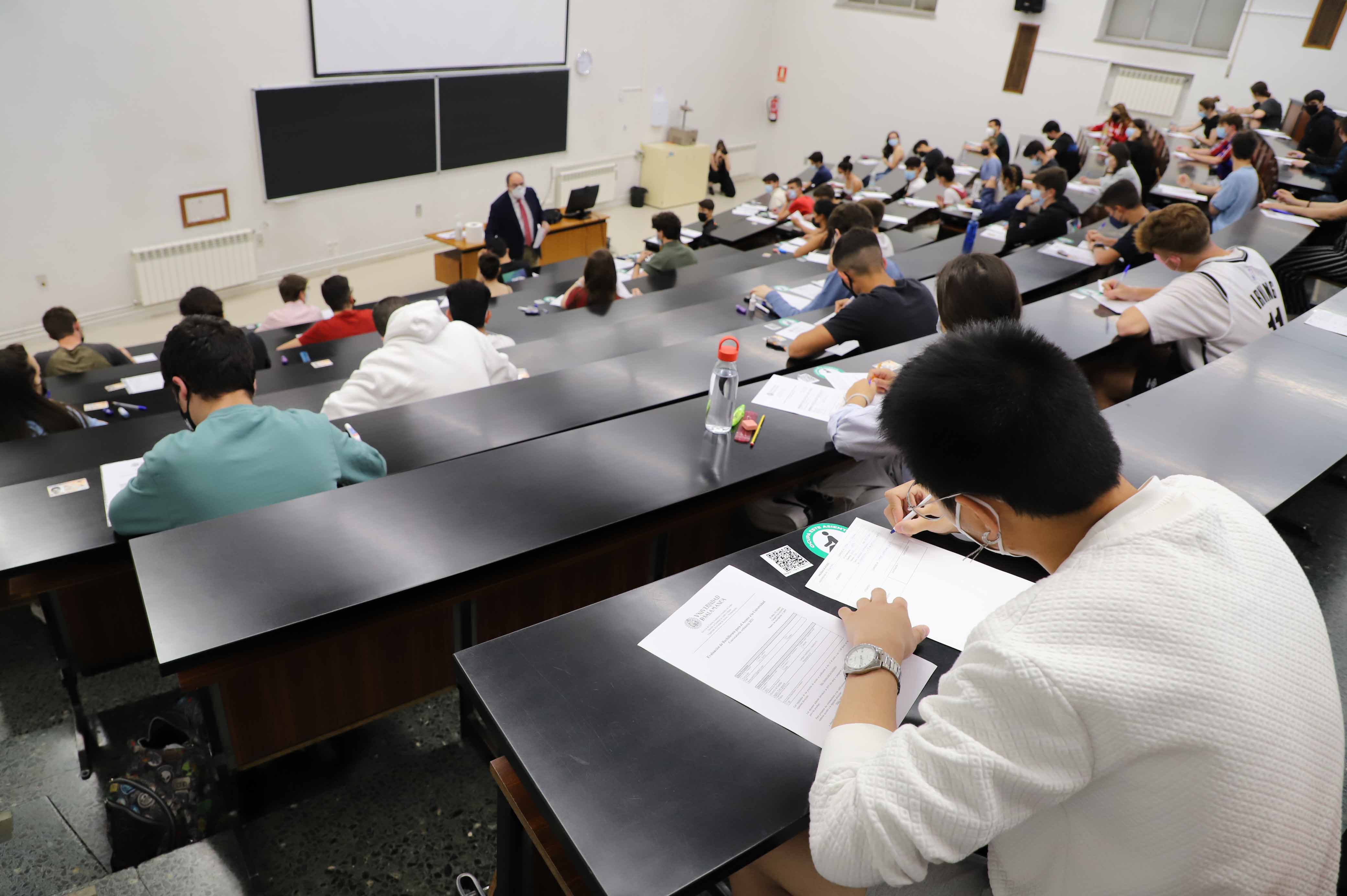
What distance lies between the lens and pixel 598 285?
5168mm

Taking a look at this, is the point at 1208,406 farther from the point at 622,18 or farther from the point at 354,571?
the point at 622,18

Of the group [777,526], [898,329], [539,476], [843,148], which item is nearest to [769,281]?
[898,329]

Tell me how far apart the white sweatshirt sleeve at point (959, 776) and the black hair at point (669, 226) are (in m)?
5.84

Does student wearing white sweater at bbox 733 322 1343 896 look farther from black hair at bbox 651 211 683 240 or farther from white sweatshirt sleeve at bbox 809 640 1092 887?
black hair at bbox 651 211 683 240

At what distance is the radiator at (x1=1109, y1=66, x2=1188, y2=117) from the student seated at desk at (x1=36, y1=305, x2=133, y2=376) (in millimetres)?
10953

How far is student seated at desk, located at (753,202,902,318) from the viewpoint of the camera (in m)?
4.12

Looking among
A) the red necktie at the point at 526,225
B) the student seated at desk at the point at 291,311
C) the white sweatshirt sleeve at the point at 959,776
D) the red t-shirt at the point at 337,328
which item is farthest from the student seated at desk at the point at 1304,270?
the student seated at desk at the point at 291,311

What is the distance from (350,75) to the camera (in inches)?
307

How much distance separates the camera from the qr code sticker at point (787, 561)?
173cm

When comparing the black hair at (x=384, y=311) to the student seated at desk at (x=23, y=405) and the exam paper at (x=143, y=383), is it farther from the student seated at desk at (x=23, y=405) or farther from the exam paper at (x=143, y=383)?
the exam paper at (x=143, y=383)

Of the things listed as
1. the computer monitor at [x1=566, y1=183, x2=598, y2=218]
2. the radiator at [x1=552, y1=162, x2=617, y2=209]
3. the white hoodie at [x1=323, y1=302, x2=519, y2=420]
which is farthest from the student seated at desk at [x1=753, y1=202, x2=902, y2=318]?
the radiator at [x1=552, y1=162, x2=617, y2=209]

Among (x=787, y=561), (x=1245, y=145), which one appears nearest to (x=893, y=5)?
(x=1245, y=145)

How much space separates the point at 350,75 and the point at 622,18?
3748 mm

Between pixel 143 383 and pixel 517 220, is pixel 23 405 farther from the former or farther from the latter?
pixel 517 220
